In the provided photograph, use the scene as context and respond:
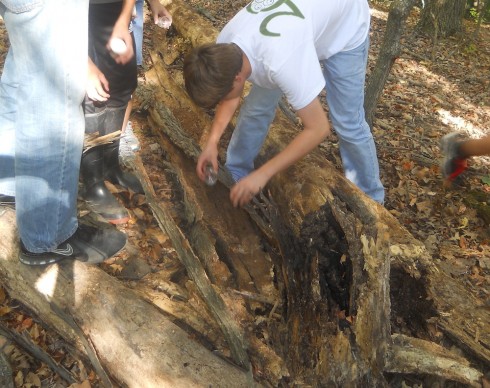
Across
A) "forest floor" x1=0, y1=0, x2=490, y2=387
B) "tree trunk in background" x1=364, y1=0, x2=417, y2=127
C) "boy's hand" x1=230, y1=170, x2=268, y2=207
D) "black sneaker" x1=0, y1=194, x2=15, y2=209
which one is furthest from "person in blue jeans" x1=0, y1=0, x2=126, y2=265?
"tree trunk in background" x1=364, y1=0, x2=417, y2=127

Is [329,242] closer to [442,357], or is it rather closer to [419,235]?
[442,357]

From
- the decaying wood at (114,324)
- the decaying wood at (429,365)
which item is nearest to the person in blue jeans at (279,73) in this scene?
the decaying wood at (114,324)

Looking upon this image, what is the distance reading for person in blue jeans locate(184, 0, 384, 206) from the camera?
2223 millimetres

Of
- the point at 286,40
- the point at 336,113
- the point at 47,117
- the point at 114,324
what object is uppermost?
the point at 286,40

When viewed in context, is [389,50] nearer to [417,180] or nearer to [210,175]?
[417,180]

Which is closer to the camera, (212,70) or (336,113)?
(212,70)

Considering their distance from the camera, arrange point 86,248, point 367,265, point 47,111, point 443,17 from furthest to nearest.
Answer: point 443,17 → point 86,248 → point 367,265 → point 47,111

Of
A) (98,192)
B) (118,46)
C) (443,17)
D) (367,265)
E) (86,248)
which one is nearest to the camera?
(367,265)

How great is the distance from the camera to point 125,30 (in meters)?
2.44

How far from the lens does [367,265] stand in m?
2.08

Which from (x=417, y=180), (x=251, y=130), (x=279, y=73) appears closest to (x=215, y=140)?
(x=251, y=130)

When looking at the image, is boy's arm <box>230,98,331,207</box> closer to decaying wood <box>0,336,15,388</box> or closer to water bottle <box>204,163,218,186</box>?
water bottle <box>204,163,218,186</box>

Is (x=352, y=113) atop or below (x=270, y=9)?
below

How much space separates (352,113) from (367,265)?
122 centimetres
